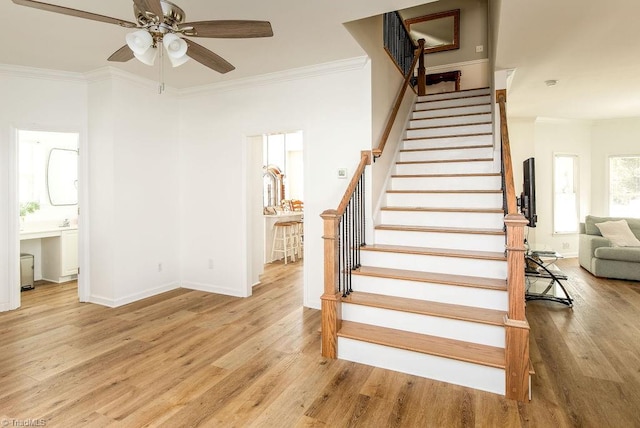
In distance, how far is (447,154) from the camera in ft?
15.0

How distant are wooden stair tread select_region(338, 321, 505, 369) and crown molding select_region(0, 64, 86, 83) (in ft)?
13.4

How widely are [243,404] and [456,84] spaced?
6.74 meters

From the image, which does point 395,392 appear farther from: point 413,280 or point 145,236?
point 145,236

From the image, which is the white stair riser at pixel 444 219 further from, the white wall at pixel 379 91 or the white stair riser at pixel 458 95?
the white stair riser at pixel 458 95

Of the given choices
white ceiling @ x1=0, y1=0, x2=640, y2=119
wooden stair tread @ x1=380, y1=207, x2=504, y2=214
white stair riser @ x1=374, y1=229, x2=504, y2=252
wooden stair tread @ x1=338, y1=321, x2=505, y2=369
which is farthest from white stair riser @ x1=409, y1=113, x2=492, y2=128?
wooden stair tread @ x1=338, y1=321, x2=505, y2=369

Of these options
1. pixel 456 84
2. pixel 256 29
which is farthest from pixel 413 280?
pixel 456 84

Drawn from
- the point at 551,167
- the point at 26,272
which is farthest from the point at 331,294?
the point at 551,167

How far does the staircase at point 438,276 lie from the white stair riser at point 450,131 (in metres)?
0.26

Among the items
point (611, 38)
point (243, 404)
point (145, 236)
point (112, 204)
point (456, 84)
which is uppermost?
point (456, 84)

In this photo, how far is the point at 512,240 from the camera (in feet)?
7.66

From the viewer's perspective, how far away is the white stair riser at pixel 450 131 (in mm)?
4895

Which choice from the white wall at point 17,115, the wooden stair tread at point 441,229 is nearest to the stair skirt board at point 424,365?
the wooden stair tread at point 441,229

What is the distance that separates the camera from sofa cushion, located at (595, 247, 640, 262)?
16.9 ft

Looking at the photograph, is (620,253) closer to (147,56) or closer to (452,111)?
(452,111)
